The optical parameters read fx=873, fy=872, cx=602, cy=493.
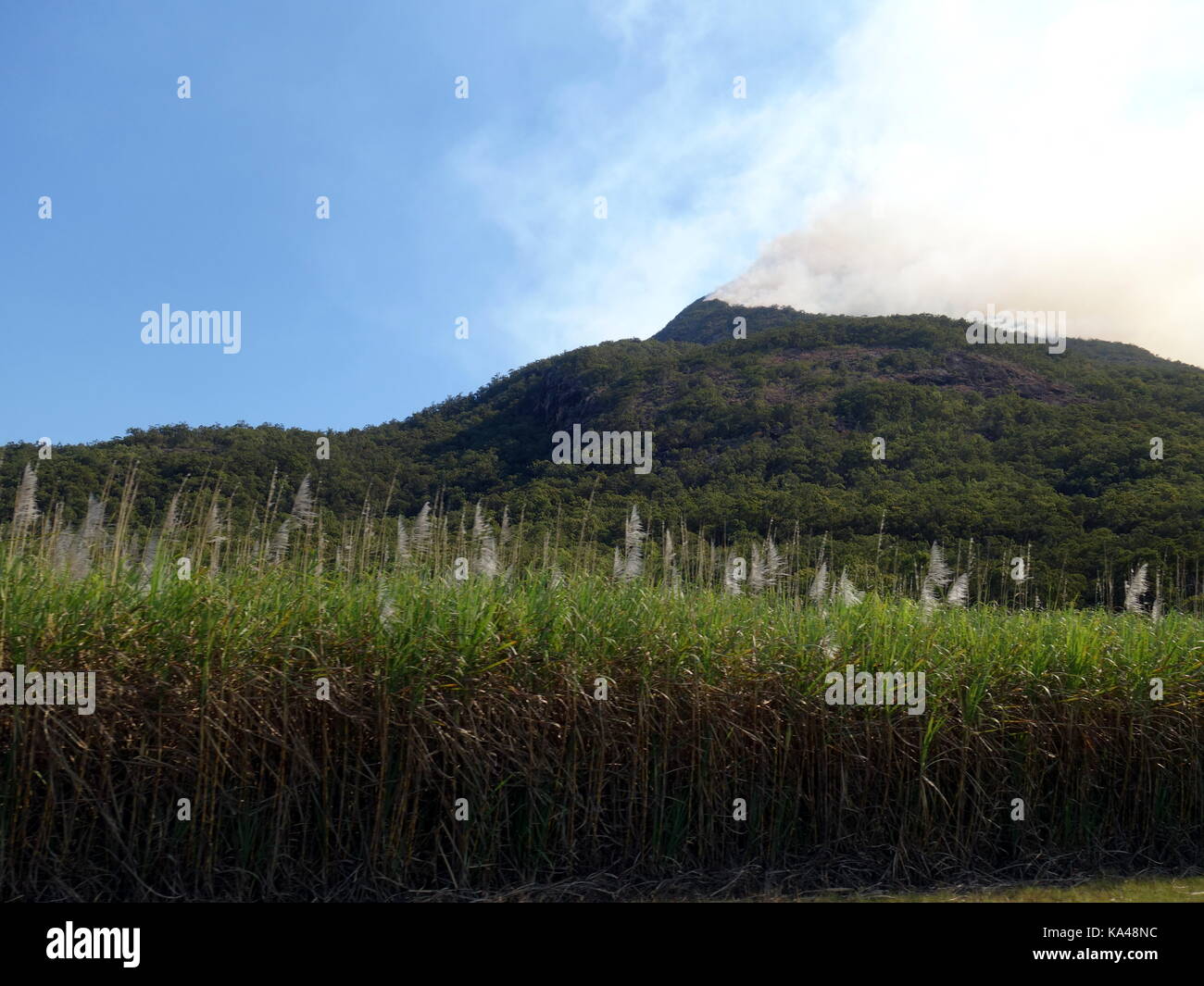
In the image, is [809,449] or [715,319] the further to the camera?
[715,319]

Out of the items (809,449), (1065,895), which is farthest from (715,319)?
(1065,895)

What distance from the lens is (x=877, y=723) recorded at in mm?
5551

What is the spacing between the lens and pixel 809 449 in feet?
103

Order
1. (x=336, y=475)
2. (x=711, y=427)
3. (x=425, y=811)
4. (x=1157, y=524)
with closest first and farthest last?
(x=425, y=811), (x=1157, y=524), (x=336, y=475), (x=711, y=427)

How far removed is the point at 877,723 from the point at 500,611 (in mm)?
2496

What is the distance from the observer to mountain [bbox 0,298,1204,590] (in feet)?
63.9

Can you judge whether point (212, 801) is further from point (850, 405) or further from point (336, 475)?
point (850, 405)

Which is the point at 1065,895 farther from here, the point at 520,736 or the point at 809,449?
the point at 809,449

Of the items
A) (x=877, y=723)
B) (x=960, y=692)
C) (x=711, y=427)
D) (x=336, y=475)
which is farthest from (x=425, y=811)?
(x=711, y=427)

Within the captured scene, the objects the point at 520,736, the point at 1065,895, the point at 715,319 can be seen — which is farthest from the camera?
the point at 715,319

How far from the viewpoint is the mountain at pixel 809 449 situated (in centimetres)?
1947

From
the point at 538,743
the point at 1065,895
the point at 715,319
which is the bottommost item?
the point at 1065,895

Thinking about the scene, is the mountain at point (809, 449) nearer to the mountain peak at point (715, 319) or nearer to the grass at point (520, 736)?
the grass at point (520, 736)

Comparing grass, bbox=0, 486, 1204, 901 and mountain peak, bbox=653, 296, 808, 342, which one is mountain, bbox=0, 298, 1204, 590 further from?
mountain peak, bbox=653, 296, 808, 342
